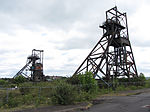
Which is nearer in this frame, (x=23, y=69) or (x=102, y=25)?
(x=102, y=25)

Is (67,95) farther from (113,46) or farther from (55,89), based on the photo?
(113,46)

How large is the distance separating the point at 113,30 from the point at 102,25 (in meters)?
2.22

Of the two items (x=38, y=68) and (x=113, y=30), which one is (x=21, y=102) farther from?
A: (x=38, y=68)

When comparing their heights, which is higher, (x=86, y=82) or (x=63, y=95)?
(x=86, y=82)

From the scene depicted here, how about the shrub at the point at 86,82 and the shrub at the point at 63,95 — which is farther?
the shrub at the point at 86,82

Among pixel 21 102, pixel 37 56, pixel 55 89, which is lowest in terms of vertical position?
pixel 21 102

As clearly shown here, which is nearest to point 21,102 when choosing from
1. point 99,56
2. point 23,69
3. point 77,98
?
point 77,98

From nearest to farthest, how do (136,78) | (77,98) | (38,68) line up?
(77,98) < (136,78) < (38,68)

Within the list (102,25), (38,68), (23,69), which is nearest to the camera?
(102,25)

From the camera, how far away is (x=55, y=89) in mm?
10797

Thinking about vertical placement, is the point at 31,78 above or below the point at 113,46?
below

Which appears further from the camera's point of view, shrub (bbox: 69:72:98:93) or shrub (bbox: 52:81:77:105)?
shrub (bbox: 69:72:98:93)

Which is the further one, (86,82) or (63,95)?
(86,82)

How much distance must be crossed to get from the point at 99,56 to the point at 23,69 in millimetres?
37723
